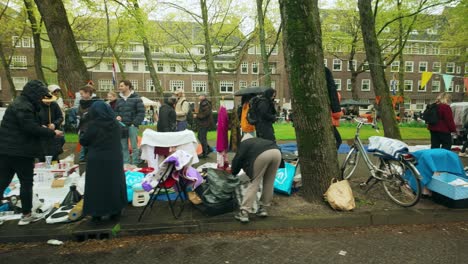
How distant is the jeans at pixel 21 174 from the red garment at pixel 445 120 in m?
8.84

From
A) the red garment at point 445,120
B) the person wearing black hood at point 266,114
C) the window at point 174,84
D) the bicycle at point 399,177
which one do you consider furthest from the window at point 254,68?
the bicycle at point 399,177

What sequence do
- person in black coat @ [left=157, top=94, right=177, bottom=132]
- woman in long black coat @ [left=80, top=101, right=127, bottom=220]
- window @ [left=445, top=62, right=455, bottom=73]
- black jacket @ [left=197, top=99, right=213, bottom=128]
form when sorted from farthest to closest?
window @ [left=445, top=62, right=455, bottom=73] → black jacket @ [left=197, top=99, right=213, bottom=128] → person in black coat @ [left=157, top=94, right=177, bottom=132] → woman in long black coat @ [left=80, top=101, right=127, bottom=220]

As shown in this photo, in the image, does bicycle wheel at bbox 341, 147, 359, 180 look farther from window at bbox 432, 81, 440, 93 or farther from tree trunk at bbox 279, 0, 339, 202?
window at bbox 432, 81, 440, 93

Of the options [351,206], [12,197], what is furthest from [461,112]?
[12,197]

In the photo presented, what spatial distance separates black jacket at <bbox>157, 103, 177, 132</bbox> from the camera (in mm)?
8062

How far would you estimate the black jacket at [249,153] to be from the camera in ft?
14.5

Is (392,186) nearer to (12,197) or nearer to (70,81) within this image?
(12,197)

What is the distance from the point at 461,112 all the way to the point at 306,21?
10.9m

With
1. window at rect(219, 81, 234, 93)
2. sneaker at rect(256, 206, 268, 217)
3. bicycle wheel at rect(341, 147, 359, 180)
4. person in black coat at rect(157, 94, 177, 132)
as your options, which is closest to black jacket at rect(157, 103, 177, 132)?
person in black coat at rect(157, 94, 177, 132)

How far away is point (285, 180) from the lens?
5750 mm

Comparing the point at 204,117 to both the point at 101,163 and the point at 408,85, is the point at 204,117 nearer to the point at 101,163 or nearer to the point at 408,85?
the point at 101,163

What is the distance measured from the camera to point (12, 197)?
5152 millimetres

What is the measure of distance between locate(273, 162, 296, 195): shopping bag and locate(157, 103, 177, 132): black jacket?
3462 millimetres

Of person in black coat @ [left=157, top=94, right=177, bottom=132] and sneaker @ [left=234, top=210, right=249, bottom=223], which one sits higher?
person in black coat @ [left=157, top=94, right=177, bottom=132]
